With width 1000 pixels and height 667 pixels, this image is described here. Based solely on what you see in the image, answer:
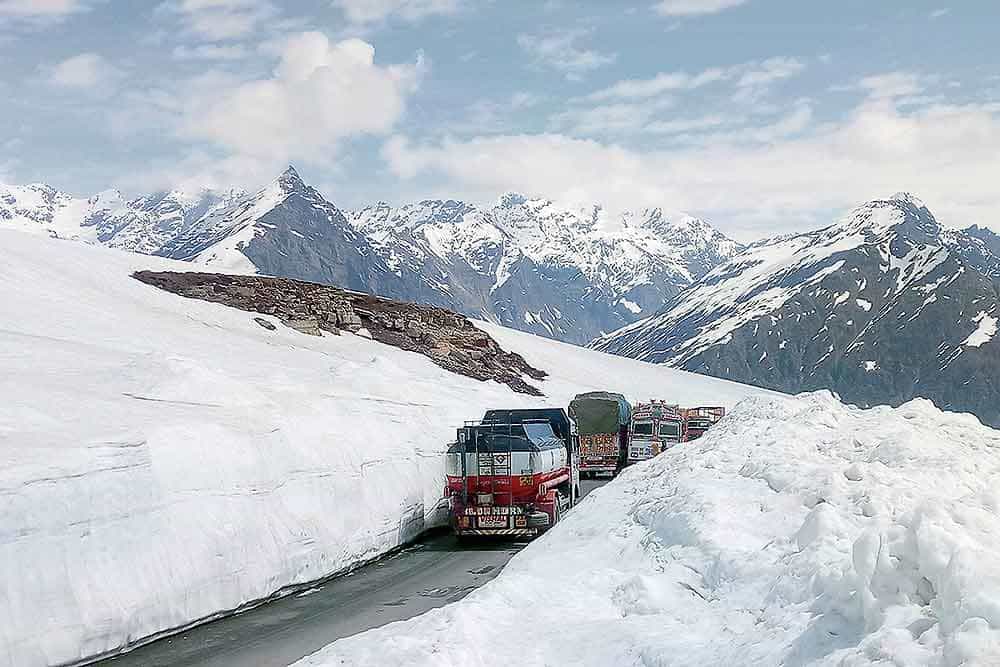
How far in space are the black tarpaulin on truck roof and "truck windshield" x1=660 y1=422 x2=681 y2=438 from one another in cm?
237

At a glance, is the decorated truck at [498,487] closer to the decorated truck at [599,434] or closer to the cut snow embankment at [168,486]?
A: the cut snow embankment at [168,486]

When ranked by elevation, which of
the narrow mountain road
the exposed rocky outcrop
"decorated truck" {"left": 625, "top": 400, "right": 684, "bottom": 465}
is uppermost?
the exposed rocky outcrop

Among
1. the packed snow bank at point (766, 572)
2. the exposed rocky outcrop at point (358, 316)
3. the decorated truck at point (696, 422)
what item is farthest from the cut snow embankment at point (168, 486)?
the exposed rocky outcrop at point (358, 316)

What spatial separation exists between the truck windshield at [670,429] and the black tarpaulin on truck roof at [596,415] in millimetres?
2367

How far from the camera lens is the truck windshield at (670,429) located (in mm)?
43969

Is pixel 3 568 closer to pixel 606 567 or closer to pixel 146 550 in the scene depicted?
pixel 146 550

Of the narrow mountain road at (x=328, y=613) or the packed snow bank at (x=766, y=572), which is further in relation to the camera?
the narrow mountain road at (x=328, y=613)

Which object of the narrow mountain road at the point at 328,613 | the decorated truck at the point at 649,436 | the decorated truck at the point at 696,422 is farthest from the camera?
the decorated truck at the point at 696,422

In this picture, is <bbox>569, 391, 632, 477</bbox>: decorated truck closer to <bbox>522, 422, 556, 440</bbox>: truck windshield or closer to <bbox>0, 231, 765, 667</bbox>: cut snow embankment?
<bbox>0, 231, 765, 667</bbox>: cut snow embankment

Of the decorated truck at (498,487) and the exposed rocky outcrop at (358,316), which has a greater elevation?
the exposed rocky outcrop at (358,316)

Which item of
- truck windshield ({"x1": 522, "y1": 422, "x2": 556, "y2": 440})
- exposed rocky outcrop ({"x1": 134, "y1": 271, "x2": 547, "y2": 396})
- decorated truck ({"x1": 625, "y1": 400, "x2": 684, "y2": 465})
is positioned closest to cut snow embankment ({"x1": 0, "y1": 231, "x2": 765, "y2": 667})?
truck windshield ({"x1": 522, "y1": 422, "x2": 556, "y2": 440})

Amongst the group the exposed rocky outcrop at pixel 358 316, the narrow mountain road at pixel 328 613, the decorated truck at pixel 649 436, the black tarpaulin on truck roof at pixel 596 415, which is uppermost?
the exposed rocky outcrop at pixel 358 316

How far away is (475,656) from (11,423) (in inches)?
381

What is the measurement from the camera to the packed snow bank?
689cm
